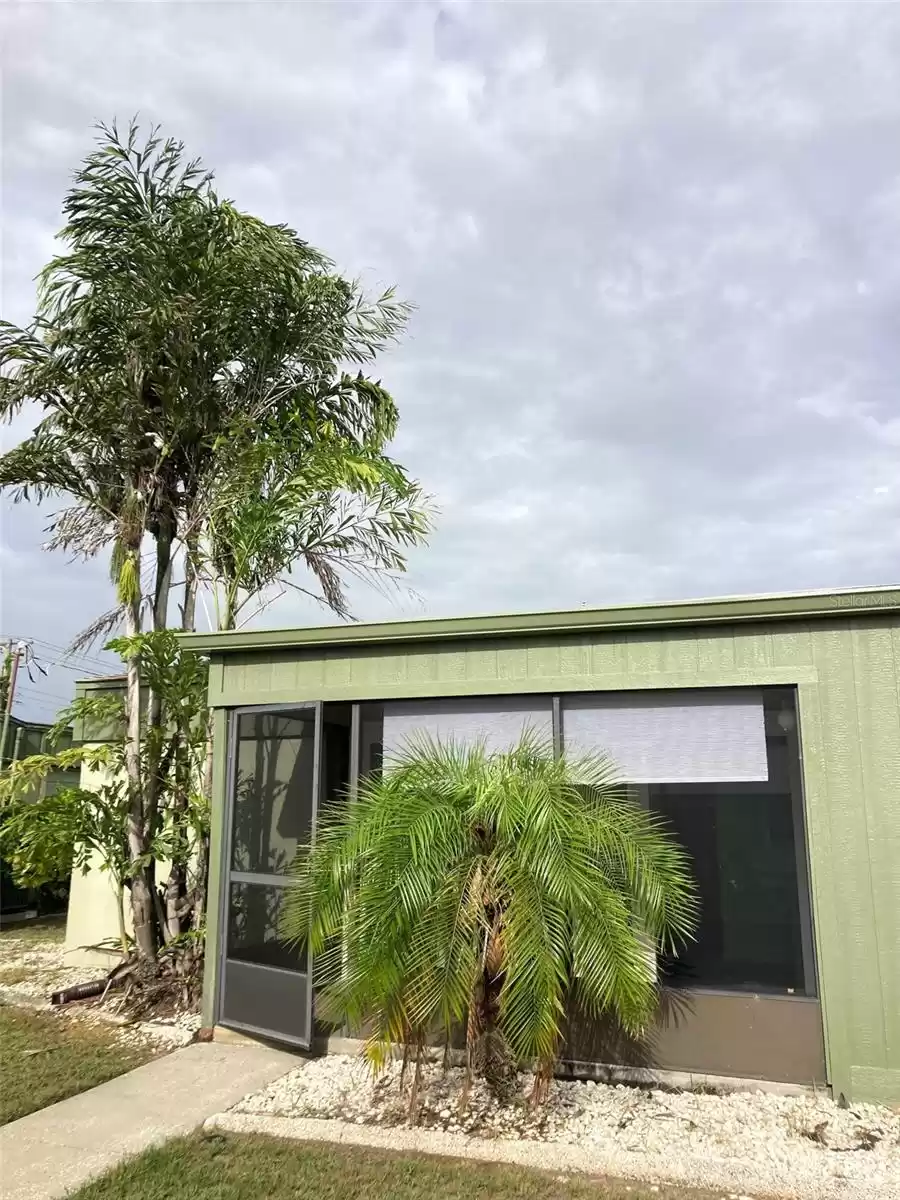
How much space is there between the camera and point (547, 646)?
16.6 ft

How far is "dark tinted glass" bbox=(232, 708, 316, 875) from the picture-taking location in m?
5.38

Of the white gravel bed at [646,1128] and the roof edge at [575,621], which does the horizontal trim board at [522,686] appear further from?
the white gravel bed at [646,1128]

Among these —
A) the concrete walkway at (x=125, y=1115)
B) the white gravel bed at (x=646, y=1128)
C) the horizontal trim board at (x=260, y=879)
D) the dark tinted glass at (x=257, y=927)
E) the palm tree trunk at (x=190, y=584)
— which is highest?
the palm tree trunk at (x=190, y=584)

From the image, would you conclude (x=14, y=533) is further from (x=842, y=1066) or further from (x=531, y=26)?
(x=842, y=1066)

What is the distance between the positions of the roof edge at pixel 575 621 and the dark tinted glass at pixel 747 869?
1.77ft

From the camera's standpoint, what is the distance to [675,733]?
4773 mm

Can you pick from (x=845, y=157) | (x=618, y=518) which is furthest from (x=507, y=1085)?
(x=618, y=518)

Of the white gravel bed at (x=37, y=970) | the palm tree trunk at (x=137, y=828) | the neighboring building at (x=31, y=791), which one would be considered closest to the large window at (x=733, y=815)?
the palm tree trunk at (x=137, y=828)

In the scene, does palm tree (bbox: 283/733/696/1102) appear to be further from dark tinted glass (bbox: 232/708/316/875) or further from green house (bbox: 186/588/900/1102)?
dark tinted glass (bbox: 232/708/316/875)

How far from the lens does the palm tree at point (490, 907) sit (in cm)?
373

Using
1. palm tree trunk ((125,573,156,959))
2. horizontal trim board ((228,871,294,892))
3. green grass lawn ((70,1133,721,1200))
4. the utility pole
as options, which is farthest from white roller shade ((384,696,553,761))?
the utility pole

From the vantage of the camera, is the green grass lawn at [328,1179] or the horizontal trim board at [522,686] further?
the horizontal trim board at [522,686]

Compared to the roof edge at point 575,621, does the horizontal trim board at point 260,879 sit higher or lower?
lower

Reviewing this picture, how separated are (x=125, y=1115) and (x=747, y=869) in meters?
3.47
